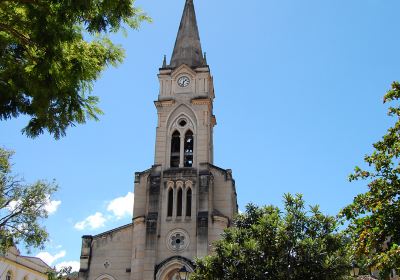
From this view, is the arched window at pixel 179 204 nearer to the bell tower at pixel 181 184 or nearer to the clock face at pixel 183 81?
the bell tower at pixel 181 184

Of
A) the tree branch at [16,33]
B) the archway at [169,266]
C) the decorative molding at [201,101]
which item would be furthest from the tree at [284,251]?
the decorative molding at [201,101]

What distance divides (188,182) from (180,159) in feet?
7.23

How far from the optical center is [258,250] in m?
19.5

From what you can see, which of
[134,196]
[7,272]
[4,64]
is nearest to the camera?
[4,64]

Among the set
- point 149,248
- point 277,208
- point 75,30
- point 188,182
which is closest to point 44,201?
point 149,248

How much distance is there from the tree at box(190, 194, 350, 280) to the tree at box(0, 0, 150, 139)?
1225cm

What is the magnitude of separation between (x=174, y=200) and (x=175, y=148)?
15.0 ft

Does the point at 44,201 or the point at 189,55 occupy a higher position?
the point at 189,55

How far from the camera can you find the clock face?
123 ft

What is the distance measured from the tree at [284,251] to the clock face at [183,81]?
730 inches

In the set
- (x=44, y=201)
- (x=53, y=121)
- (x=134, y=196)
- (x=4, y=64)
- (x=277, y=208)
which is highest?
(x=134, y=196)

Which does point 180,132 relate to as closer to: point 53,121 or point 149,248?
point 149,248

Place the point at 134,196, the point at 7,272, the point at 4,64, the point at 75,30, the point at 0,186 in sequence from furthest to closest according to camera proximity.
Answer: the point at 7,272 < the point at 134,196 < the point at 0,186 < the point at 75,30 < the point at 4,64

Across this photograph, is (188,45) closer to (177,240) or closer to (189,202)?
(189,202)
